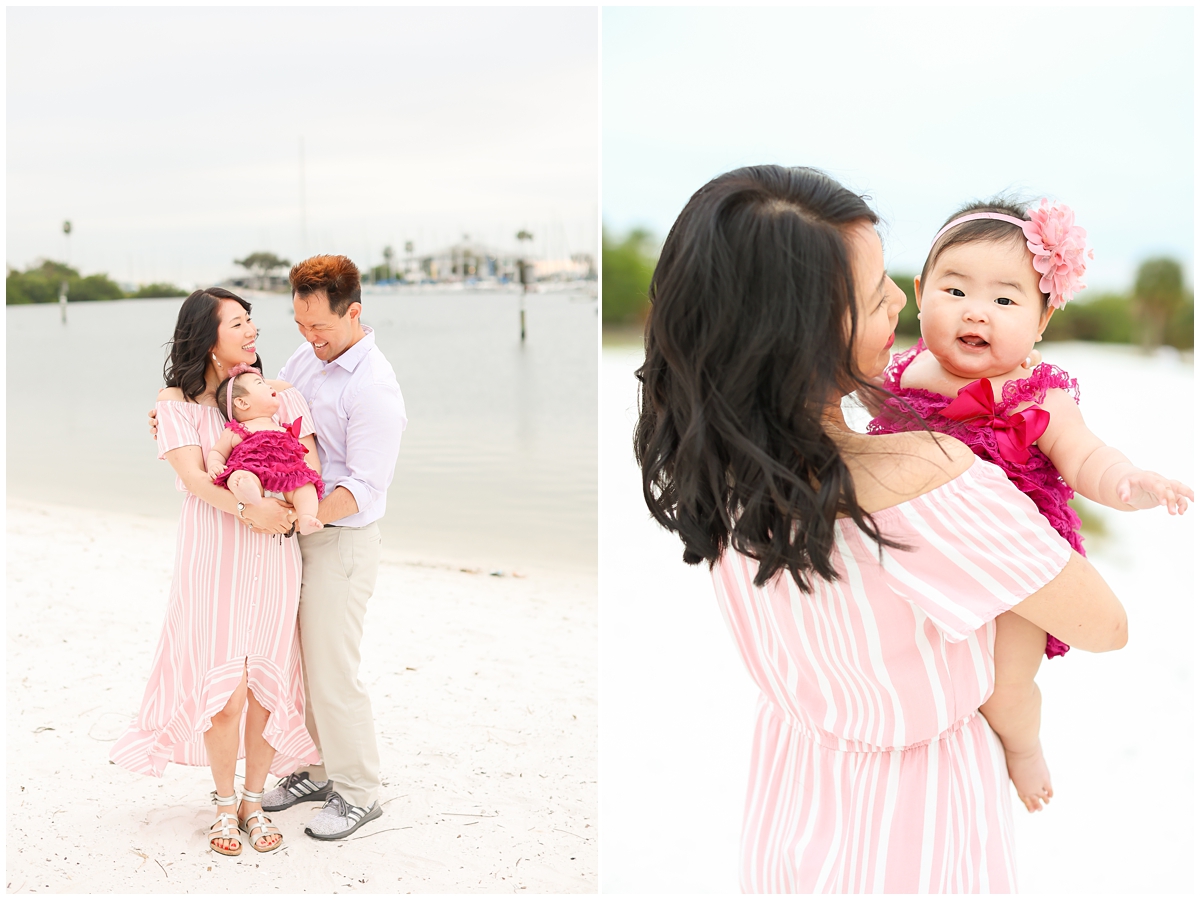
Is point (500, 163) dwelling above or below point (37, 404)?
above

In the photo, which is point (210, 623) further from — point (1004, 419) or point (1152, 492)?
point (1152, 492)

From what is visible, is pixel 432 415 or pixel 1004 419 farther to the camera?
pixel 432 415

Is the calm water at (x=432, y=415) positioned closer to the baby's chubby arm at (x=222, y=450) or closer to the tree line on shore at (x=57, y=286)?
the tree line on shore at (x=57, y=286)

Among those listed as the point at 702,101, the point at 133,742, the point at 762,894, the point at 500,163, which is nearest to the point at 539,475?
the point at 702,101

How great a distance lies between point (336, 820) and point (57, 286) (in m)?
21.3

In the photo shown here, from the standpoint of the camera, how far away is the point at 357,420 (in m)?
2.59

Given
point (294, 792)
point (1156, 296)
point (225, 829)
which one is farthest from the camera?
point (1156, 296)

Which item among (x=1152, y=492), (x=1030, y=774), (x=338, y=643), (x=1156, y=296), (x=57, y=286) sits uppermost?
(x=57, y=286)

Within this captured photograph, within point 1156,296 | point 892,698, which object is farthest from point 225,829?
point 1156,296

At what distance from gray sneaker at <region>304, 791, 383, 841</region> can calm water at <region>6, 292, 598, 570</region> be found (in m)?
4.21

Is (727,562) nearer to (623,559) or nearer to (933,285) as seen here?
(933,285)

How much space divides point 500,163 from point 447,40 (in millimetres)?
2876

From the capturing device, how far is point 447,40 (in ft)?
68.4

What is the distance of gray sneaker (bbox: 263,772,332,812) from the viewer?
298 centimetres
